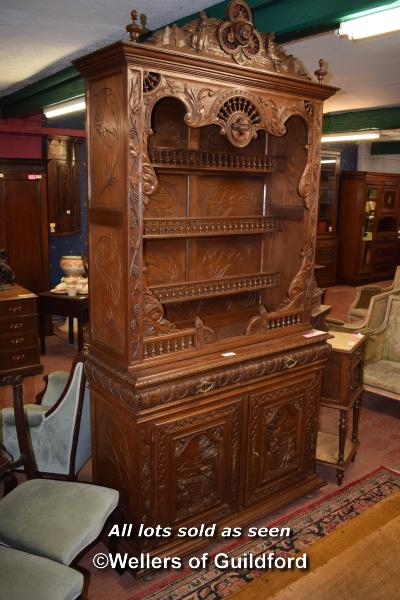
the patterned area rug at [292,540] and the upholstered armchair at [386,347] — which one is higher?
the upholstered armchair at [386,347]

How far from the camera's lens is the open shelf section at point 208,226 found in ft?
9.59

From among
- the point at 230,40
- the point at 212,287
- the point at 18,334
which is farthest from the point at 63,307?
the point at 230,40

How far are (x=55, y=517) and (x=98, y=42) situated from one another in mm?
3240

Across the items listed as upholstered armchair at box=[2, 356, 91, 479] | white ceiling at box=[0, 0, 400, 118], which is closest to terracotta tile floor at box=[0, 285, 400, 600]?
upholstered armchair at box=[2, 356, 91, 479]

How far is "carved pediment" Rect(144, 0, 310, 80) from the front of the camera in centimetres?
238

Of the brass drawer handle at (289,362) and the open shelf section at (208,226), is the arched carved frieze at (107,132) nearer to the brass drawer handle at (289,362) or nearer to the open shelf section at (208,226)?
the open shelf section at (208,226)

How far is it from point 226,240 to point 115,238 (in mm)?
1122

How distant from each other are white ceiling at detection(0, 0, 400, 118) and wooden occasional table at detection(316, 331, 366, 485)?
1.98m

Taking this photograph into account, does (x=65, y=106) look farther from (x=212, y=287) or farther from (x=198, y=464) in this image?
(x=198, y=464)

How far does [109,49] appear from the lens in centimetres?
222

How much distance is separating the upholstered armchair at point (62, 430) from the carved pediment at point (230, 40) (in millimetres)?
1667

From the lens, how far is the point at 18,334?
523cm

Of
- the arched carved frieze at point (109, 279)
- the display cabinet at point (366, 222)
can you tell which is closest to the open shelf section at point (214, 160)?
the arched carved frieze at point (109, 279)

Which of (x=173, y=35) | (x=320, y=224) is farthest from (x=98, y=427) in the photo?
(x=320, y=224)
